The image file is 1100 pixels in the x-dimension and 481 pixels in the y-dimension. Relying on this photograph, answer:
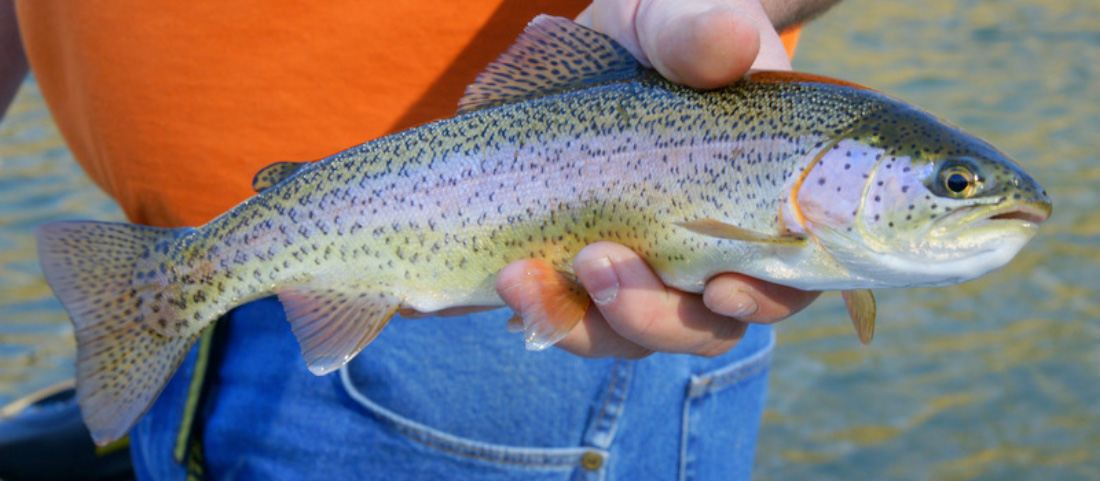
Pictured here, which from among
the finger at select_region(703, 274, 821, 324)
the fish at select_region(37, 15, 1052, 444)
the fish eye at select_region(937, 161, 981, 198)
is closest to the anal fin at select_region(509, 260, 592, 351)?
the fish at select_region(37, 15, 1052, 444)

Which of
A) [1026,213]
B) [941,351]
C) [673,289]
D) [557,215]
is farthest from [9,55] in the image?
[941,351]

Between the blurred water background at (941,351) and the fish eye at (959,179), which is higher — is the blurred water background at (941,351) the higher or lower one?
the lower one

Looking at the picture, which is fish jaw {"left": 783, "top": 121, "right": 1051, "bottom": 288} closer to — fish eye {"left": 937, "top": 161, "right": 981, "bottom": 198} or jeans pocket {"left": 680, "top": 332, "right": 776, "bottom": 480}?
fish eye {"left": 937, "top": 161, "right": 981, "bottom": 198}

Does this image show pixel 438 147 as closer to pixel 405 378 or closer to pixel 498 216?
pixel 498 216

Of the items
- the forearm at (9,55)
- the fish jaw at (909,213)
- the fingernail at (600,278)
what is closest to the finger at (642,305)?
the fingernail at (600,278)

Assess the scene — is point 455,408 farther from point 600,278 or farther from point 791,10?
point 791,10

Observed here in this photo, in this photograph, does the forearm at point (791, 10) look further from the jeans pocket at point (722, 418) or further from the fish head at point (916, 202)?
the jeans pocket at point (722, 418)

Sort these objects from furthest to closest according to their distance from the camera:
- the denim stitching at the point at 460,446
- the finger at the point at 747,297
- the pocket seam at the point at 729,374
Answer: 1. the pocket seam at the point at 729,374
2. the denim stitching at the point at 460,446
3. the finger at the point at 747,297
